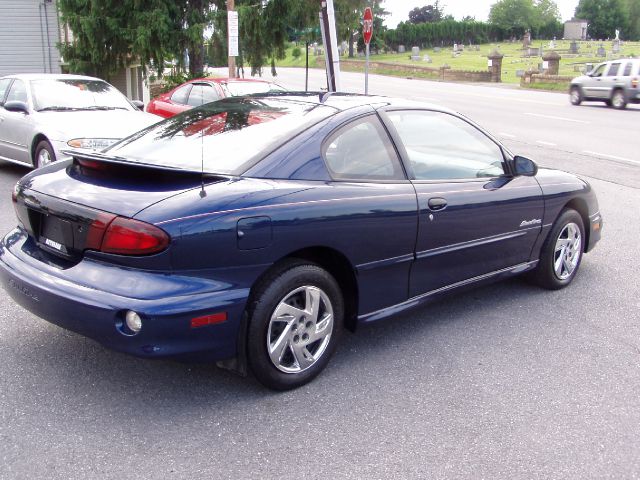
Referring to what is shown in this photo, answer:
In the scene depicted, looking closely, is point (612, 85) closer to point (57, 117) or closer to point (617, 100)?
point (617, 100)

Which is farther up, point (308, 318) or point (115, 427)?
point (308, 318)

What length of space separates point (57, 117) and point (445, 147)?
20.2 feet

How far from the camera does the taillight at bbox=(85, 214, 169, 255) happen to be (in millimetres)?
3271

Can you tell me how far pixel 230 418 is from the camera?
346 centimetres

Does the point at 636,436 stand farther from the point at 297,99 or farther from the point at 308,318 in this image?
the point at 297,99

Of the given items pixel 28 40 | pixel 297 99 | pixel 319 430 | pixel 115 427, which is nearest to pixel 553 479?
pixel 319 430

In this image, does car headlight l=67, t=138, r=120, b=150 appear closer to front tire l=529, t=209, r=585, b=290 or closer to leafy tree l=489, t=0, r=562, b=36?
front tire l=529, t=209, r=585, b=290

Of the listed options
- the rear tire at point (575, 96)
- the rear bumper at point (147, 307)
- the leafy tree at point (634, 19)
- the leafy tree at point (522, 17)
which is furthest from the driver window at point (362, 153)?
the leafy tree at point (634, 19)

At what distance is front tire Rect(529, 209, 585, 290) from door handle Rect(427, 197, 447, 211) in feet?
4.36

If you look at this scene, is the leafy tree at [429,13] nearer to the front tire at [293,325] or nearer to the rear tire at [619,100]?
the rear tire at [619,100]

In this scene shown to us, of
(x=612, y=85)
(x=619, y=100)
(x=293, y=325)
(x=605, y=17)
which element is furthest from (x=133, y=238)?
(x=605, y=17)

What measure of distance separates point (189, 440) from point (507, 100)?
1097 inches

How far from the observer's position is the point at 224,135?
162 inches

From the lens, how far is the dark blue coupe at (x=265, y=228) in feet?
10.9
